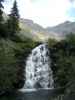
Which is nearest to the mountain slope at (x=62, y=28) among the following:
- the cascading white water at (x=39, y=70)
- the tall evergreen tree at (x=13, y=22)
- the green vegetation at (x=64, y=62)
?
the tall evergreen tree at (x=13, y=22)

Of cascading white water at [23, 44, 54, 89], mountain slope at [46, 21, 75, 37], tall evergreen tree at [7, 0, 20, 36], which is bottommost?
cascading white water at [23, 44, 54, 89]

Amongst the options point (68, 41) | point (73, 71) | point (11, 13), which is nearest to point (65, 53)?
point (68, 41)

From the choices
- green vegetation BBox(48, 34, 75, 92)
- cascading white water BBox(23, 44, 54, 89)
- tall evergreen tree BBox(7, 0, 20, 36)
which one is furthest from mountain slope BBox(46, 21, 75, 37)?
green vegetation BBox(48, 34, 75, 92)

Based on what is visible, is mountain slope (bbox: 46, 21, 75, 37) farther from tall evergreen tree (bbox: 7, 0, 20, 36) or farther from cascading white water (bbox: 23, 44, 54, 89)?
cascading white water (bbox: 23, 44, 54, 89)

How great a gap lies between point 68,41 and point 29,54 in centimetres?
574

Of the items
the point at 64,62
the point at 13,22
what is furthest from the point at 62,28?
the point at 64,62

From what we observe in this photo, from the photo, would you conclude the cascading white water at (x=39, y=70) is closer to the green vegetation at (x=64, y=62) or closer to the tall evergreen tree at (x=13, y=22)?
the green vegetation at (x=64, y=62)

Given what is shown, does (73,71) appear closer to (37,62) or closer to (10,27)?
(37,62)

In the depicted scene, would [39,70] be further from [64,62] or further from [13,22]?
[13,22]

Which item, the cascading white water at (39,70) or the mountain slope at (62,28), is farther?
the mountain slope at (62,28)

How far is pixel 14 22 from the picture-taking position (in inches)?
1895

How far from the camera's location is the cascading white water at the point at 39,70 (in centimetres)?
3966

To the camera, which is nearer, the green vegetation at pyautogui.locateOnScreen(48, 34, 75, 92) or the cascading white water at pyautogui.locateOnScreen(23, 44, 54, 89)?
the green vegetation at pyautogui.locateOnScreen(48, 34, 75, 92)

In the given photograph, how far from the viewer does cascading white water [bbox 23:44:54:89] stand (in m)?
39.7
